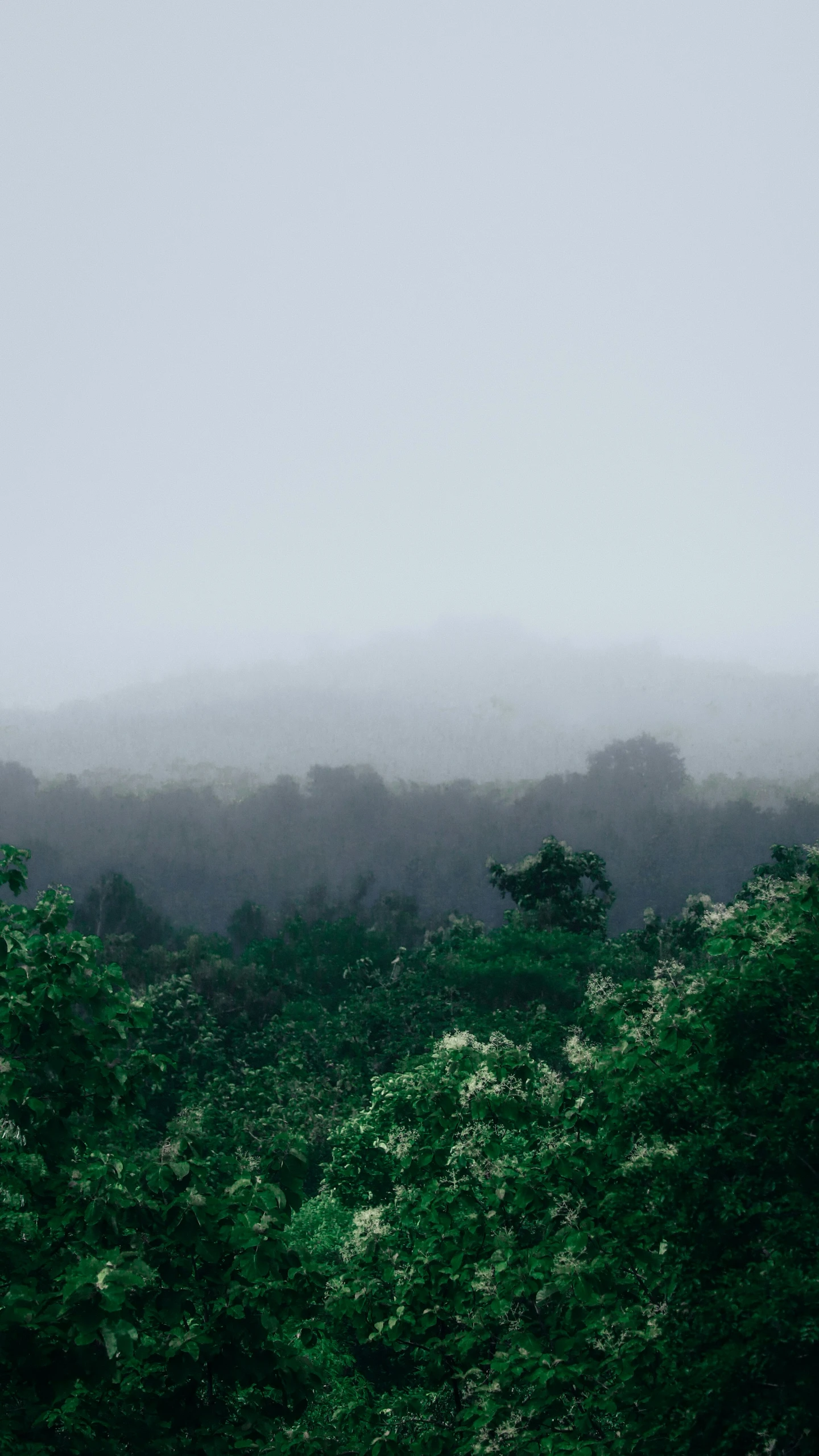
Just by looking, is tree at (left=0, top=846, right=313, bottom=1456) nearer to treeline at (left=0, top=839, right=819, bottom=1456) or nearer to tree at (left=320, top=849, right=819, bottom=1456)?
treeline at (left=0, top=839, right=819, bottom=1456)

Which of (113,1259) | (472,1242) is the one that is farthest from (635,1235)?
(113,1259)

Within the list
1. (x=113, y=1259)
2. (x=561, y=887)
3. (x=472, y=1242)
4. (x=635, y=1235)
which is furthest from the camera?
(x=561, y=887)

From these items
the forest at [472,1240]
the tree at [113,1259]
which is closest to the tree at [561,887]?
the forest at [472,1240]

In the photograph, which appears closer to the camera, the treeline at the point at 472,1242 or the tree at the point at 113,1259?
the tree at the point at 113,1259

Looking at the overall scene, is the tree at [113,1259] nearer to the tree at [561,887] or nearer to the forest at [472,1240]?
the forest at [472,1240]

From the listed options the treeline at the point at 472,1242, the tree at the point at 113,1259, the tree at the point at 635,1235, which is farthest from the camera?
the tree at the point at 635,1235

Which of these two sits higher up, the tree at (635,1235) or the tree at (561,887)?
the tree at (635,1235)

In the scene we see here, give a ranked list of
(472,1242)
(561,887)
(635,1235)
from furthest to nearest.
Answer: (561,887) → (472,1242) → (635,1235)

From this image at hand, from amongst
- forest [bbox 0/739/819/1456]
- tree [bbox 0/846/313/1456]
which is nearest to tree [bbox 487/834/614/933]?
forest [bbox 0/739/819/1456]

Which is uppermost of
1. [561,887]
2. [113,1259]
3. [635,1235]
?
[113,1259]

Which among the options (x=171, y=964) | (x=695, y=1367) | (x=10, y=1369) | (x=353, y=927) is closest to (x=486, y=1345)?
(x=695, y=1367)

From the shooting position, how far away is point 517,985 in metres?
57.5

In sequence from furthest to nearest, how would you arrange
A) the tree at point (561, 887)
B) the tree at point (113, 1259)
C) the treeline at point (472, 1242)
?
the tree at point (561, 887) < the treeline at point (472, 1242) < the tree at point (113, 1259)

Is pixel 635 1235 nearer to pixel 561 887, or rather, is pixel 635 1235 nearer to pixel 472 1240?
pixel 472 1240
